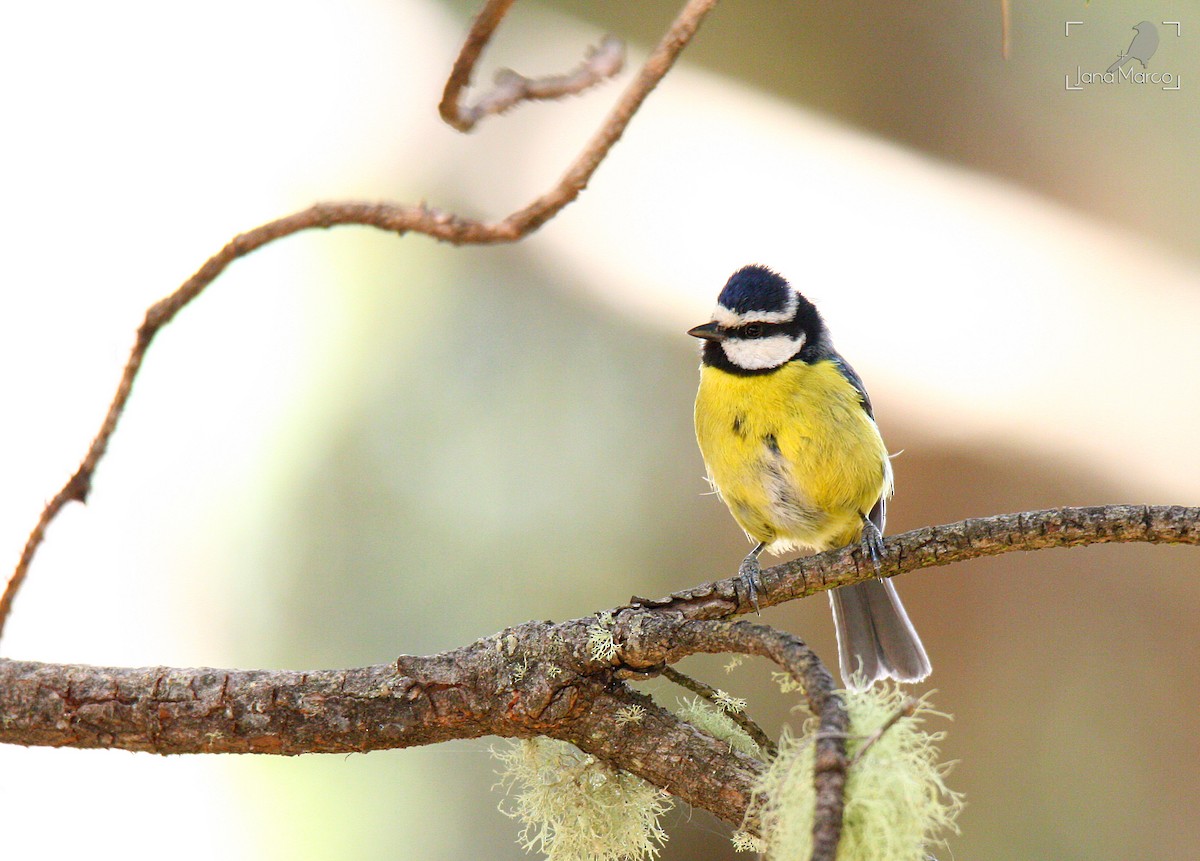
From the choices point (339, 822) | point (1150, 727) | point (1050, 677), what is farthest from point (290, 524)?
point (1150, 727)

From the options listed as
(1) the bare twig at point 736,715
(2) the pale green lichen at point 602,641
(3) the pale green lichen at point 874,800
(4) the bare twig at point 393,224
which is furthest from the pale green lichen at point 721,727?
(4) the bare twig at point 393,224

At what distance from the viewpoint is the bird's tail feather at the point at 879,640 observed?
2.13 metres

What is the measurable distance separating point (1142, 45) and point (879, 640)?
1813 mm

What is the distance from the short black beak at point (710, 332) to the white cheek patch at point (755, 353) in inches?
1.1

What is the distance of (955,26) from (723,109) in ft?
2.53

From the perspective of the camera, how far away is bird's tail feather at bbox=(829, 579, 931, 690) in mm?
Answer: 2129

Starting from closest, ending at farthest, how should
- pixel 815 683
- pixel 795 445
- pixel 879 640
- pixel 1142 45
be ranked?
1. pixel 815 683
2. pixel 795 445
3. pixel 879 640
4. pixel 1142 45

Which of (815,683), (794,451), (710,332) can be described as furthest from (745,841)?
(710,332)

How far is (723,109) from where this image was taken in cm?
338

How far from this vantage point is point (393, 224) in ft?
4.06

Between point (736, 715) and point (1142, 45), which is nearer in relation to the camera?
point (736, 715)

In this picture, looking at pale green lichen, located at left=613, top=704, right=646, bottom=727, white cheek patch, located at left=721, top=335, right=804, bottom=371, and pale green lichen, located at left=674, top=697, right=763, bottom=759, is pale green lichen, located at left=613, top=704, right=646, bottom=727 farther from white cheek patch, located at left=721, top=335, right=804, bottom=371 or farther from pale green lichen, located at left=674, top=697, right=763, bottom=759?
white cheek patch, located at left=721, top=335, right=804, bottom=371

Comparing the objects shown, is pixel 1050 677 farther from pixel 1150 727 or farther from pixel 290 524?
pixel 290 524

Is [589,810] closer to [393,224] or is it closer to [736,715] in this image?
[736,715]
